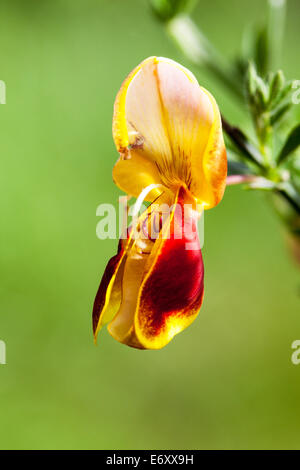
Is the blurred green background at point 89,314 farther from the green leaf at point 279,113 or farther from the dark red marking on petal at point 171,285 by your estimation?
the dark red marking on petal at point 171,285

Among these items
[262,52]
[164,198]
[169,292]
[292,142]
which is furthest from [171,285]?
[262,52]

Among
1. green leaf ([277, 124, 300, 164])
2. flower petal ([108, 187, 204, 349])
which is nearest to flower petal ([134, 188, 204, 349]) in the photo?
flower petal ([108, 187, 204, 349])

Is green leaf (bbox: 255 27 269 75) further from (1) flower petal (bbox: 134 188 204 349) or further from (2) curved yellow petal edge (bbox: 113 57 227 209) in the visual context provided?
(1) flower petal (bbox: 134 188 204 349)

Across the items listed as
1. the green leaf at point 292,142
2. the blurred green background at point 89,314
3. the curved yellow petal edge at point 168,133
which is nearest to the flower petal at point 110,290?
the curved yellow petal edge at point 168,133

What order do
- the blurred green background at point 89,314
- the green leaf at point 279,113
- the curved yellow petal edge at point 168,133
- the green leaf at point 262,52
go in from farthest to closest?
the blurred green background at point 89,314
the green leaf at point 262,52
the green leaf at point 279,113
the curved yellow petal edge at point 168,133

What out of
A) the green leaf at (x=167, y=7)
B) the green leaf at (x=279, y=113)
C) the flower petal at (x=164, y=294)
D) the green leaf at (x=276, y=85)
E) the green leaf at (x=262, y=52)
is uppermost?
the green leaf at (x=167, y=7)

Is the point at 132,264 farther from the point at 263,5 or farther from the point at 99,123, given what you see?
the point at 263,5
